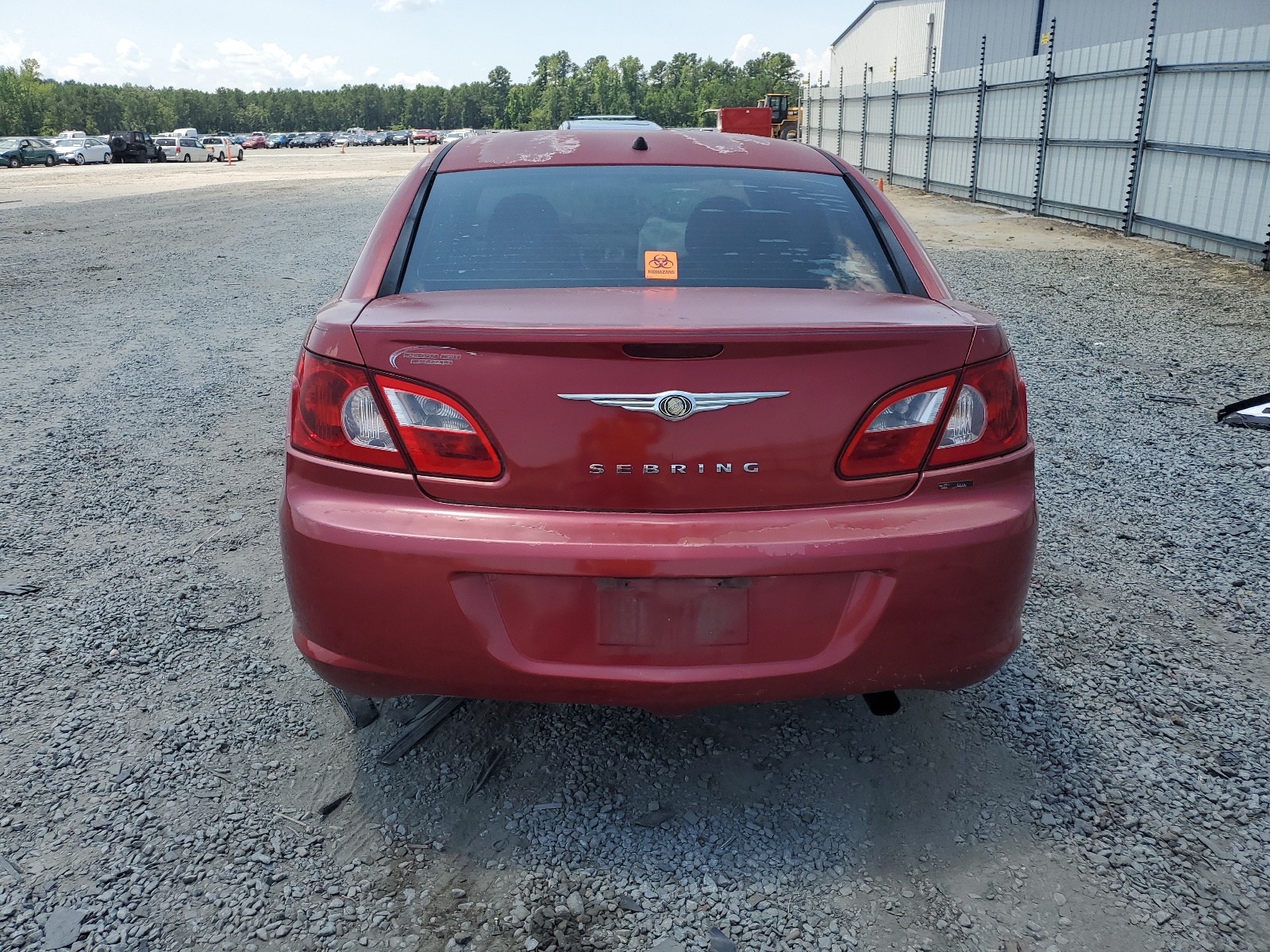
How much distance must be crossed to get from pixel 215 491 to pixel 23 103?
12786cm

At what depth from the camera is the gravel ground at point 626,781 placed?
2016mm

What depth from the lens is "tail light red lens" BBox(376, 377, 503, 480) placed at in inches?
80.0

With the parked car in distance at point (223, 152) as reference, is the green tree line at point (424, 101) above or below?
above

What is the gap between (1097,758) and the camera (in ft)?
8.30

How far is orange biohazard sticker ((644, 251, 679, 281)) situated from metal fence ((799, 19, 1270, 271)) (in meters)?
10.5

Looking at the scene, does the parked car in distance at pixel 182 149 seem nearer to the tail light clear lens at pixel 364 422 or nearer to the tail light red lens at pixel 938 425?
the tail light clear lens at pixel 364 422

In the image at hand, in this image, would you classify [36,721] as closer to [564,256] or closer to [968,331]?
[564,256]

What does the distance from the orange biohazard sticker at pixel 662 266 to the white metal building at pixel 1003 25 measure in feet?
57.2

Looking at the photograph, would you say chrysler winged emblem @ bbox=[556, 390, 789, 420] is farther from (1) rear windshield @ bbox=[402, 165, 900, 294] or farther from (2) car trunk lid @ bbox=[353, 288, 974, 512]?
(1) rear windshield @ bbox=[402, 165, 900, 294]

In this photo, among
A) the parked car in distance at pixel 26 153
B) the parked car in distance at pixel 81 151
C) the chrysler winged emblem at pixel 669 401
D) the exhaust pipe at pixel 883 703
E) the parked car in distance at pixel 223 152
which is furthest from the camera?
the parked car in distance at pixel 223 152

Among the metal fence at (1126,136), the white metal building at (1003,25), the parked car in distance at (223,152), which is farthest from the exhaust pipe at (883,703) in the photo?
the parked car in distance at (223,152)

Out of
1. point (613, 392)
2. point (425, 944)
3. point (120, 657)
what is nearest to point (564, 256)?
point (613, 392)

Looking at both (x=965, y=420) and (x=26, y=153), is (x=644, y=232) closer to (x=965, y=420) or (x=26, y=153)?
(x=965, y=420)

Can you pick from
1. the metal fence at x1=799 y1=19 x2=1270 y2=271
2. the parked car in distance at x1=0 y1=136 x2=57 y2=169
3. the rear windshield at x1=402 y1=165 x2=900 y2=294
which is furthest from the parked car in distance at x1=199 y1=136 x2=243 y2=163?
the rear windshield at x1=402 y1=165 x2=900 y2=294
